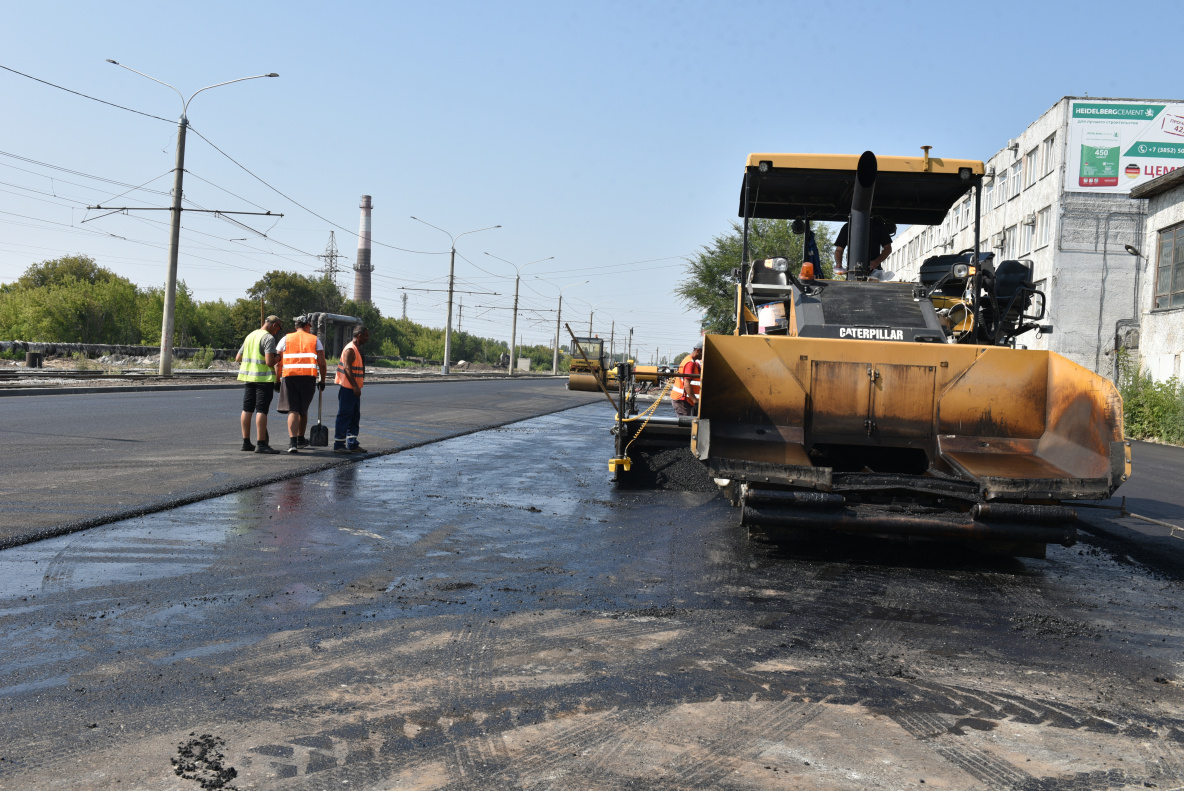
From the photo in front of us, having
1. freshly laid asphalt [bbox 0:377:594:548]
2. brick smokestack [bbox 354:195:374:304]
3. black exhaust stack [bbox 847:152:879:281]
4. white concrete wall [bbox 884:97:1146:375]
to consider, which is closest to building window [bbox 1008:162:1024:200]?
white concrete wall [bbox 884:97:1146:375]

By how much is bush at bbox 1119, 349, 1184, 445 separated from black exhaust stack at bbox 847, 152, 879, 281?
53.4ft

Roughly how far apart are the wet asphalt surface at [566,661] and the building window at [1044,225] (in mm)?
31297

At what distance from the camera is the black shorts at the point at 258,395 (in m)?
10.3

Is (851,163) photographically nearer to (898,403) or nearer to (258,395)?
(898,403)

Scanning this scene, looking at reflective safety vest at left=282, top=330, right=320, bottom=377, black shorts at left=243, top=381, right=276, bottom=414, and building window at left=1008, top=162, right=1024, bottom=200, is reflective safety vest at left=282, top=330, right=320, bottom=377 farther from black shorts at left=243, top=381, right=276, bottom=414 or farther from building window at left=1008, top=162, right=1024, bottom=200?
building window at left=1008, top=162, right=1024, bottom=200

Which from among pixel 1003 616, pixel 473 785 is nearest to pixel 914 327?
pixel 1003 616

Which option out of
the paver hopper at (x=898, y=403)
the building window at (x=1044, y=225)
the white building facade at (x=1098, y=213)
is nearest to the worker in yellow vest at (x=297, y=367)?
the paver hopper at (x=898, y=403)

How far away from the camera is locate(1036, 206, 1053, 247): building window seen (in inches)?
1339

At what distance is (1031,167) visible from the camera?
36688 millimetres

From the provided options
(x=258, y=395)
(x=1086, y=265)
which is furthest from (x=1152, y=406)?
(x=258, y=395)

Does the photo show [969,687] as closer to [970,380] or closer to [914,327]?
[970,380]

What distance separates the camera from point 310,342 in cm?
1069

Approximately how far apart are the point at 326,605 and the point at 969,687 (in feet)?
9.43

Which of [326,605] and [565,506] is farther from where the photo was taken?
[565,506]
